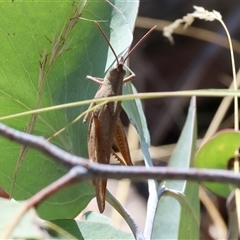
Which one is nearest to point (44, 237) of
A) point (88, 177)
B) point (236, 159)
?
point (88, 177)

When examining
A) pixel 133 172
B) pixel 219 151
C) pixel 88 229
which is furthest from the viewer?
pixel 219 151

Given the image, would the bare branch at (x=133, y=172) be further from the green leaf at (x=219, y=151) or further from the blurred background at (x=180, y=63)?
the blurred background at (x=180, y=63)

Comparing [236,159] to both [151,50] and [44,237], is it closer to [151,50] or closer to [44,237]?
[44,237]

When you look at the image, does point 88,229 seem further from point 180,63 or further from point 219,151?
point 180,63

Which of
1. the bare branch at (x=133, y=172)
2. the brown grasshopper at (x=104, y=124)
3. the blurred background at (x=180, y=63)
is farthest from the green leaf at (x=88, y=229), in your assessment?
the blurred background at (x=180, y=63)

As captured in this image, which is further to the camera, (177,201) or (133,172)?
(177,201)

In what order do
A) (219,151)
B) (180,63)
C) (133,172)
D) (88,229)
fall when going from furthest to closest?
1. (180,63)
2. (219,151)
3. (88,229)
4. (133,172)

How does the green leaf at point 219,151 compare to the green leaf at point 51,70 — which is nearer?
the green leaf at point 51,70

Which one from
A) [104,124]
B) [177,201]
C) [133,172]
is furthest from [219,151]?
[133,172]
